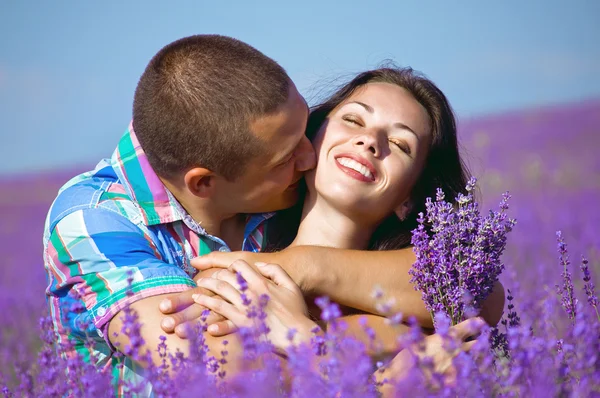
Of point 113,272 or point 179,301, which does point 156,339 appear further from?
point 113,272

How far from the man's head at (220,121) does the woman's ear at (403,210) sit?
1.93ft

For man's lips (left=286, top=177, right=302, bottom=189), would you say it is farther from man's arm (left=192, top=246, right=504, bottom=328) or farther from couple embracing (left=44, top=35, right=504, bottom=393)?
man's arm (left=192, top=246, right=504, bottom=328)

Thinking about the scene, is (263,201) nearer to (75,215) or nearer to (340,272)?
(340,272)

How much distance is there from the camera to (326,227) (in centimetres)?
338

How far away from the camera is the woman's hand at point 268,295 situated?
2545 mm

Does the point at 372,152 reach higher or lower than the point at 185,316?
higher

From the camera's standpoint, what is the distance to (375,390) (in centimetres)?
204

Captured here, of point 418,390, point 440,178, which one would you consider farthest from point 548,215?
point 418,390

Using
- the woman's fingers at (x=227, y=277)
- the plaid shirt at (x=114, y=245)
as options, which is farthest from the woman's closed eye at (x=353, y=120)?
the woman's fingers at (x=227, y=277)

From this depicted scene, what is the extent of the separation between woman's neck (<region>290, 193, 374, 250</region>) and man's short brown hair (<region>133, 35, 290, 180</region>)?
16.3 inches

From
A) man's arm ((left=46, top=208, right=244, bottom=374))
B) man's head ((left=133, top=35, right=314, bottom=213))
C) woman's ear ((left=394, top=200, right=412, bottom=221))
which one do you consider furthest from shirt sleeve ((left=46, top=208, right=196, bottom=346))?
woman's ear ((left=394, top=200, right=412, bottom=221))

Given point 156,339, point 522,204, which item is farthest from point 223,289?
point 522,204

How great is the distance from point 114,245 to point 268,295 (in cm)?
62

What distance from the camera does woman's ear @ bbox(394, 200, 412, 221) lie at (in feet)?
11.7
